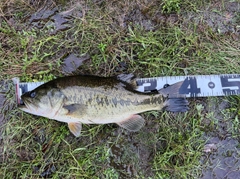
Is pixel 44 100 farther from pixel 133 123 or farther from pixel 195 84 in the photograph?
pixel 195 84

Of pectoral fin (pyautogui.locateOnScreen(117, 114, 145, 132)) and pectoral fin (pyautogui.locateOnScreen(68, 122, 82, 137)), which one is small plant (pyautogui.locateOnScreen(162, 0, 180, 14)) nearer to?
pectoral fin (pyautogui.locateOnScreen(117, 114, 145, 132))

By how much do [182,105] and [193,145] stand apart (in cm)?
57

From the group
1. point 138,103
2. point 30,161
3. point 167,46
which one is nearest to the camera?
point 138,103

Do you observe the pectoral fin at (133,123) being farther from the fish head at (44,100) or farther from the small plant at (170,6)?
the small plant at (170,6)

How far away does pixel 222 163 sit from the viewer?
366cm

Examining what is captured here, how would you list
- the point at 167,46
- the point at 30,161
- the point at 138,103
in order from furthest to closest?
the point at 167,46 < the point at 30,161 < the point at 138,103

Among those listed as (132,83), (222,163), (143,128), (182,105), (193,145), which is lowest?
(222,163)

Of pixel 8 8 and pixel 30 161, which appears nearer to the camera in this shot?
pixel 30 161

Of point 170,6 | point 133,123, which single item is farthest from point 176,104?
point 170,6

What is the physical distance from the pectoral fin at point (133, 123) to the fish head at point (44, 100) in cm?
81

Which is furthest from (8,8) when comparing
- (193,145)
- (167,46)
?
(193,145)

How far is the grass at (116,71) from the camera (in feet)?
11.8

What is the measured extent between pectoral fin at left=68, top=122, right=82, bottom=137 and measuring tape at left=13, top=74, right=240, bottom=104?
728mm

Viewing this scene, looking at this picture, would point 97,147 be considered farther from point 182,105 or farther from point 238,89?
point 238,89
